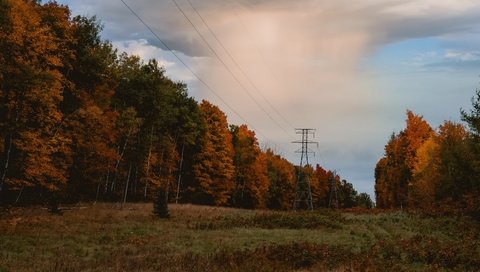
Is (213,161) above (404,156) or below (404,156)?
below

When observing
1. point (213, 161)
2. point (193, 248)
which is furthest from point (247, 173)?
point (193, 248)

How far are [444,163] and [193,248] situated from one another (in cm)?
4500

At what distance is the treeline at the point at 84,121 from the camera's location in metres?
29.2

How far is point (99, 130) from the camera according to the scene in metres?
39.9

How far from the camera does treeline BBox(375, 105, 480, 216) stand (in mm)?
40000

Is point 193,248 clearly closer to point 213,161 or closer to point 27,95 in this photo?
point 27,95

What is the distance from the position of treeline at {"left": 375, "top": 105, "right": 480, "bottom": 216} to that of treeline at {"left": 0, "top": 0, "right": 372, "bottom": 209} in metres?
26.5

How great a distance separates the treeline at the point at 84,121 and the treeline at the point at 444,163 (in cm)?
2653

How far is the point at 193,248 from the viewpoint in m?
20.2

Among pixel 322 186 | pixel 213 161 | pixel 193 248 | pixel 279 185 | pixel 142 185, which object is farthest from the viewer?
pixel 322 186

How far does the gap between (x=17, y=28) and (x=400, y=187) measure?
75753 millimetres

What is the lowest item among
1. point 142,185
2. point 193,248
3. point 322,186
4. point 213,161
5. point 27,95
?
point 193,248

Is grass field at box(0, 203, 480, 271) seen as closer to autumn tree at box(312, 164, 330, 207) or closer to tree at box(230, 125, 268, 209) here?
tree at box(230, 125, 268, 209)

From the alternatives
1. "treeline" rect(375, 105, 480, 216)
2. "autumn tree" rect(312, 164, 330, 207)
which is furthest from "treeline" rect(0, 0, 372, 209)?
"autumn tree" rect(312, 164, 330, 207)
